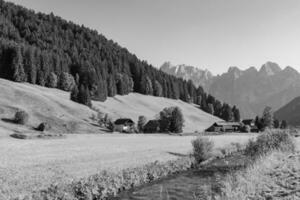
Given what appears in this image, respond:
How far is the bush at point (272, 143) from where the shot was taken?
→ 3278cm

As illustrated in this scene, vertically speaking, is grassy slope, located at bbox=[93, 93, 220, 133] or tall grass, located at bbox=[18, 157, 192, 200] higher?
grassy slope, located at bbox=[93, 93, 220, 133]

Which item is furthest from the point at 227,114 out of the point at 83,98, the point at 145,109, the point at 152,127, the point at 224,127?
the point at 83,98

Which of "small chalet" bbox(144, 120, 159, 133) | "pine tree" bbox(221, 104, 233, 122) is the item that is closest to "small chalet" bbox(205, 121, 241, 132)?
"small chalet" bbox(144, 120, 159, 133)

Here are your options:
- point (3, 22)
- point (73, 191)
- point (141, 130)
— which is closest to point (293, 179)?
point (73, 191)

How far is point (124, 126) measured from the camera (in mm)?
105125

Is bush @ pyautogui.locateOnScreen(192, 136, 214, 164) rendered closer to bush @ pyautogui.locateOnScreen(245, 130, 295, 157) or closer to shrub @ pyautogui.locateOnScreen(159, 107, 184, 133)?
bush @ pyautogui.locateOnScreen(245, 130, 295, 157)

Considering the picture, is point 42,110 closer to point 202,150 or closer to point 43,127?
point 43,127

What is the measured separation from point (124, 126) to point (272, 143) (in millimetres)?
75338

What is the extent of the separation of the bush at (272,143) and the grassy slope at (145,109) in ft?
294

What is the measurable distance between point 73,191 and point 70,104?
306 feet

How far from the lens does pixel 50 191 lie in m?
17.8

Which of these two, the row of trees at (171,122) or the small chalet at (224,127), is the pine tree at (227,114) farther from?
the row of trees at (171,122)

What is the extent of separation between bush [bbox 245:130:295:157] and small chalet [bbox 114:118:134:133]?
2692 inches

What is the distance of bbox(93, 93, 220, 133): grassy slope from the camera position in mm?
131250
